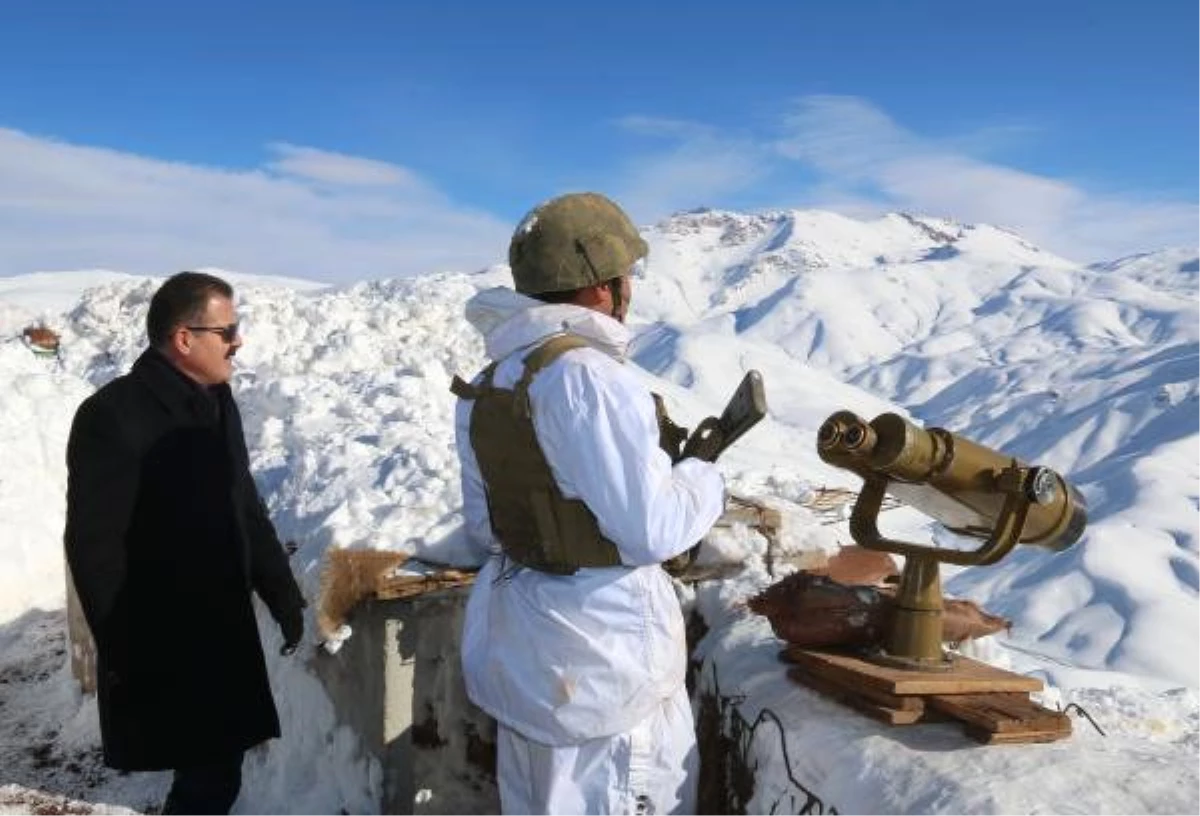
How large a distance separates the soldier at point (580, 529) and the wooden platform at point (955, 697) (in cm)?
39

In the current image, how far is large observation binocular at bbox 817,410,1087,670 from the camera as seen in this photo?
87.0 inches

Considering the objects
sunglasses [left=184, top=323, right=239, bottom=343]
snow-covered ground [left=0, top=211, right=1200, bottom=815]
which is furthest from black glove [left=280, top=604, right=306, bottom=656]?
sunglasses [left=184, top=323, right=239, bottom=343]

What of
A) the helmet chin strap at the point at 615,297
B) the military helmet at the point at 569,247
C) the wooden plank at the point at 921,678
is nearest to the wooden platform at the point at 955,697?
the wooden plank at the point at 921,678

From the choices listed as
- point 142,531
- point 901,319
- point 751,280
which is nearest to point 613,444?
point 142,531

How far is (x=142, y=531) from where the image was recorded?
9.91 ft

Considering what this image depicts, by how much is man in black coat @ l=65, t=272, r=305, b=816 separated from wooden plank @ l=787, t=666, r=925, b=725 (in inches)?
70.5

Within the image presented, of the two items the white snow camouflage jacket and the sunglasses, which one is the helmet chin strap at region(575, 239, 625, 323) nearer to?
the white snow camouflage jacket

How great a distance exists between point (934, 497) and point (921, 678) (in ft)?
1.57

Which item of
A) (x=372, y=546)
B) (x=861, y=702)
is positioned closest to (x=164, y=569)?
(x=372, y=546)

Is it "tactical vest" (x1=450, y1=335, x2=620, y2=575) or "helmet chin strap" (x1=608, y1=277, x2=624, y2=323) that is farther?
"helmet chin strap" (x1=608, y1=277, x2=624, y2=323)

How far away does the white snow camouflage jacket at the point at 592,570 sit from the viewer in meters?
2.01

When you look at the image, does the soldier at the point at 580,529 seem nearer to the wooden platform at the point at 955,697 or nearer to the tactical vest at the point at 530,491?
the tactical vest at the point at 530,491

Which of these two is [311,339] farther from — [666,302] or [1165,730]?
[666,302]

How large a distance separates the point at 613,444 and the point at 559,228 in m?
0.59
